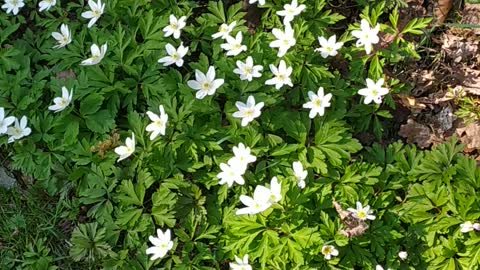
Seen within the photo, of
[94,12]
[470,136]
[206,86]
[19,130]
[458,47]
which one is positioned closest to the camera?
[206,86]

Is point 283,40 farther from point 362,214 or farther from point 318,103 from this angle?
point 362,214

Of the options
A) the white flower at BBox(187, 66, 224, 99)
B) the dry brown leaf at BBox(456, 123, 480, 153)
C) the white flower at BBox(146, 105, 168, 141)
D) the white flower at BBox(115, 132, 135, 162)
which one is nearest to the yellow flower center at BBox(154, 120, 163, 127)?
the white flower at BBox(146, 105, 168, 141)

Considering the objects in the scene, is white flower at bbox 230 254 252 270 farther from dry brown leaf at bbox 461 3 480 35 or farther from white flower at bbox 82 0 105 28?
Result: dry brown leaf at bbox 461 3 480 35

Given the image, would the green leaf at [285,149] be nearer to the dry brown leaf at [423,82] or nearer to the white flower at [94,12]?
the dry brown leaf at [423,82]

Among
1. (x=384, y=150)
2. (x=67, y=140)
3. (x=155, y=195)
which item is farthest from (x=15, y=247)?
(x=384, y=150)

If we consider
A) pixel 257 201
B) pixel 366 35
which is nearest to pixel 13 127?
pixel 257 201

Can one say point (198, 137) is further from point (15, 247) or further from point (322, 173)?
point (15, 247)
